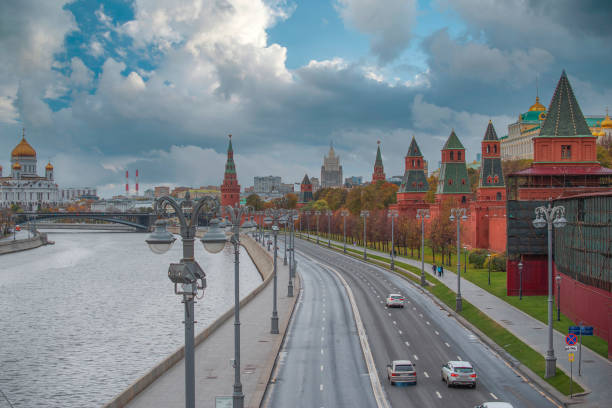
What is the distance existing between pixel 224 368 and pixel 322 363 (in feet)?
13.9

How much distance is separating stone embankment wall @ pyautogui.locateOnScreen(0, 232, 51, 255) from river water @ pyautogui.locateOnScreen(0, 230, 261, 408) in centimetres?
2474

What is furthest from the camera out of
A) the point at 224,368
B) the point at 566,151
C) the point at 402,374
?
the point at 566,151

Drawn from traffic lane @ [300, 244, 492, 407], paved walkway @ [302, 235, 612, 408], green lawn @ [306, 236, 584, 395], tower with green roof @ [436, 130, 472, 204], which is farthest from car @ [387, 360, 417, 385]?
tower with green roof @ [436, 130, 472, 204]

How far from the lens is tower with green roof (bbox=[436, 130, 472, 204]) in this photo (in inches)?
3708

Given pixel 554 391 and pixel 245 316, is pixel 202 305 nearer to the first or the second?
pixel 245 316

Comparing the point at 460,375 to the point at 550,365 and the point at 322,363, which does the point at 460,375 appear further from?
the point at 322,363

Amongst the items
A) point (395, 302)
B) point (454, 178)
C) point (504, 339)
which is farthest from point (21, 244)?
point (504, 339)

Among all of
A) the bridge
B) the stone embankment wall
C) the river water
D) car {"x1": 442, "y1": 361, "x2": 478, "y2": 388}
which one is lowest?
the river water

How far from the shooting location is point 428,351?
29484 mm

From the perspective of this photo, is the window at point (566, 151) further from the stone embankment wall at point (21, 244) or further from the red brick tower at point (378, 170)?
the red brick tower at point (378, 170)

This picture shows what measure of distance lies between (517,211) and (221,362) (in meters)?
26.8

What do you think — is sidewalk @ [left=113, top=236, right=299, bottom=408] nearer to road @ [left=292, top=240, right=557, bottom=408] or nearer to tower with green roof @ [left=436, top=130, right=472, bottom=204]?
road @ [left=292, top=240, right=557, bottom=408]

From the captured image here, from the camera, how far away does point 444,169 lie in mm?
95312

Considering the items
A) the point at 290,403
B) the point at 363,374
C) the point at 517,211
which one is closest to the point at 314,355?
the point at 363,374
